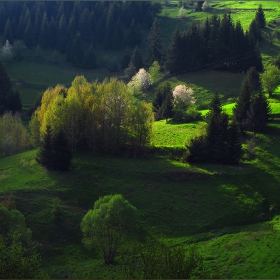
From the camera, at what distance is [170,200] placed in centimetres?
6109

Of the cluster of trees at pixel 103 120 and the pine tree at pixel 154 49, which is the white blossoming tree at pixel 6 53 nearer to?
the pine tree at pixel 154 49

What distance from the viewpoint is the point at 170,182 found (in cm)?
6438

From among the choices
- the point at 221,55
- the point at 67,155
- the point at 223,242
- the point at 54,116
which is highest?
the point at 221,55

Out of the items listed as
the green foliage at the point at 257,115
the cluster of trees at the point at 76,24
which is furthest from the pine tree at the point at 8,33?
the green foliage at the point at 257,115

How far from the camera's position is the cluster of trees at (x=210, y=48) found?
122m

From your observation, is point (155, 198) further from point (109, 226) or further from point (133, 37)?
point (133, 37)

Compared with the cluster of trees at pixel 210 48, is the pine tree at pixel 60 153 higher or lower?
lower

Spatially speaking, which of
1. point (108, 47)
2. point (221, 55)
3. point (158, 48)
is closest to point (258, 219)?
point (221, 55)

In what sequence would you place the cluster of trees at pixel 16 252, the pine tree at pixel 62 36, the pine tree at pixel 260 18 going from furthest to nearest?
the pine tree at pixel 62 36 → the pine tree at pixel 260 18 → the cluster of trees at pixel 16 252

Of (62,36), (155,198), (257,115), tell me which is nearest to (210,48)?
(257,115)

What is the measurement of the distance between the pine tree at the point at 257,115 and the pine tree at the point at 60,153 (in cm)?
3014

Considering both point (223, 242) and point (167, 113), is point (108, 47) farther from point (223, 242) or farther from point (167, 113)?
point (223, 242)

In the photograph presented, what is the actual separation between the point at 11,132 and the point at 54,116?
13.1 metres

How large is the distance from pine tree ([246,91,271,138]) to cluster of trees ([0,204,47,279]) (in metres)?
42.0
